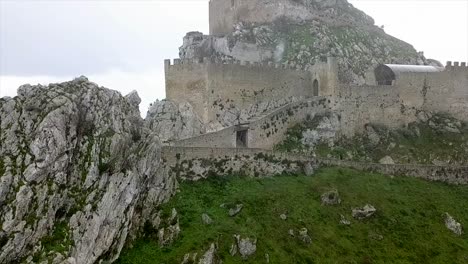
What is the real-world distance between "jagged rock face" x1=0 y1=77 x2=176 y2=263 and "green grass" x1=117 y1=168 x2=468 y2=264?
2.14 m

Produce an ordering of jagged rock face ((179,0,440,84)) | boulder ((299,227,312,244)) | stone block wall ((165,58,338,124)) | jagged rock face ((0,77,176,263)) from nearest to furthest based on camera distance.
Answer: jagged rock face ((0,77,176,263))
boulder ((299,227,312,244))
stone block wall ((165,58,338,124))
jagged rock face ((179,0,440,84))

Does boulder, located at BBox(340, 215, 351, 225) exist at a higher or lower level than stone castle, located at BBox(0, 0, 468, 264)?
lower

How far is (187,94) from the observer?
186 ft

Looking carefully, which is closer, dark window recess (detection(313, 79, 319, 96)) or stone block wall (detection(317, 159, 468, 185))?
stone block wall (detection(317, 159, 468, 185))

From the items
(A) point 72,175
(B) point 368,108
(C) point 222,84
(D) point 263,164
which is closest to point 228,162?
(D) point 263,164

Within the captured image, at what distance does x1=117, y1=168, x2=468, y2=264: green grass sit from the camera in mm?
38156

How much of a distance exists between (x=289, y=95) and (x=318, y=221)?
2043 centimetres

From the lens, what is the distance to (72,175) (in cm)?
3597

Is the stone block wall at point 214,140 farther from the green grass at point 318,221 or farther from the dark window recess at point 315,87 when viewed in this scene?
the dark window recess at point 315,87

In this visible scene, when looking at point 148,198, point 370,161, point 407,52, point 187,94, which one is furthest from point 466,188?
point 407,52

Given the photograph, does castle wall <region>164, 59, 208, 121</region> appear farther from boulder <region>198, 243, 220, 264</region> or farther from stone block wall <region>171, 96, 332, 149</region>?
boulder <region>198, 243, 220, 264</region>

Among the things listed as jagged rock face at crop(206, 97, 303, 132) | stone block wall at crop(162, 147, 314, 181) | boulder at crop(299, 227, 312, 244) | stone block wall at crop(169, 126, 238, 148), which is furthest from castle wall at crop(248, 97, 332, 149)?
boulder at crop(299, 227, 312, 244)

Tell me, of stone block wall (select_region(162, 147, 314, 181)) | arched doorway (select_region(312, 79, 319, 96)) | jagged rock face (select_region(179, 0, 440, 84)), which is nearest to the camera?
stone block wall (select_region(162, 147, 314, 181))

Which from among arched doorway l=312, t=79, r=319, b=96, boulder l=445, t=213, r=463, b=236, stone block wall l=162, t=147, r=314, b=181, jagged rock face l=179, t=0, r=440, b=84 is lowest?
boulder l=445, t=213, r=463, b=236
